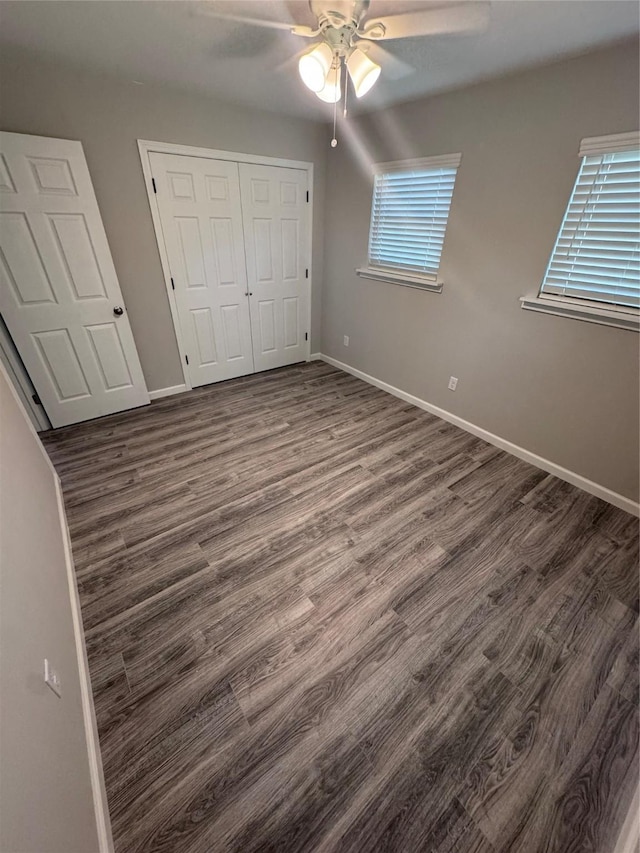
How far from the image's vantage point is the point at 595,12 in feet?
4.83

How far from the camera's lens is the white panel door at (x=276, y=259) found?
10.6 ft

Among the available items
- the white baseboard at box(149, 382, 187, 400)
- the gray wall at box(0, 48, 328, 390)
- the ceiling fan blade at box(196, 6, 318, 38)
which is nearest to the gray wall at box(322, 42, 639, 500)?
the gray wall at box(0, 48, 328, 390)

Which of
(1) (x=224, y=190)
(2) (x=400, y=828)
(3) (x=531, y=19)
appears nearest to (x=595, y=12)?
(3) (x=531, y=19)

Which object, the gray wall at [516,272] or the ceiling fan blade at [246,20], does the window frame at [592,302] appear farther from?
the ceiling fan blade at [246,20]

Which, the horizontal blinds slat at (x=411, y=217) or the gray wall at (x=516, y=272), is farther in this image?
the horizontal blinds slat at (x=411, y=217)

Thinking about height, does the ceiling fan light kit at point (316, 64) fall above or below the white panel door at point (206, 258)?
above

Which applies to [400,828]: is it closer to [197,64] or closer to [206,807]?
[206,807]

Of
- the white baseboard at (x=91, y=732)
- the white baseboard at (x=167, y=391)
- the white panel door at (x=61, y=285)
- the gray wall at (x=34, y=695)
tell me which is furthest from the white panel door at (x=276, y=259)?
the white baseboard at (x=91, y=732)

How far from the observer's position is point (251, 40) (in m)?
1.79

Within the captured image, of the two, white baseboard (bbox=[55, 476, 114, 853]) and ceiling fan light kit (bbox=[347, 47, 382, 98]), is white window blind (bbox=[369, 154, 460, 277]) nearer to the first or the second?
ceiling fan light kit (bbox=[347, 47, 382, 98])

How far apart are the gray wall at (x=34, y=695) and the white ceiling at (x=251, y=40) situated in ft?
6.25

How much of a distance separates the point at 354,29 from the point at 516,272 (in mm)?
1657

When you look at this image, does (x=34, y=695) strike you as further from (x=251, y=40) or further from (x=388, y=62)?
(x=388, y=62)

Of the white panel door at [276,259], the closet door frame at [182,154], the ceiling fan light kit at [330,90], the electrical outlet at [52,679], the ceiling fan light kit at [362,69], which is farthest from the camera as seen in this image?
the white panel door at [276,259]
